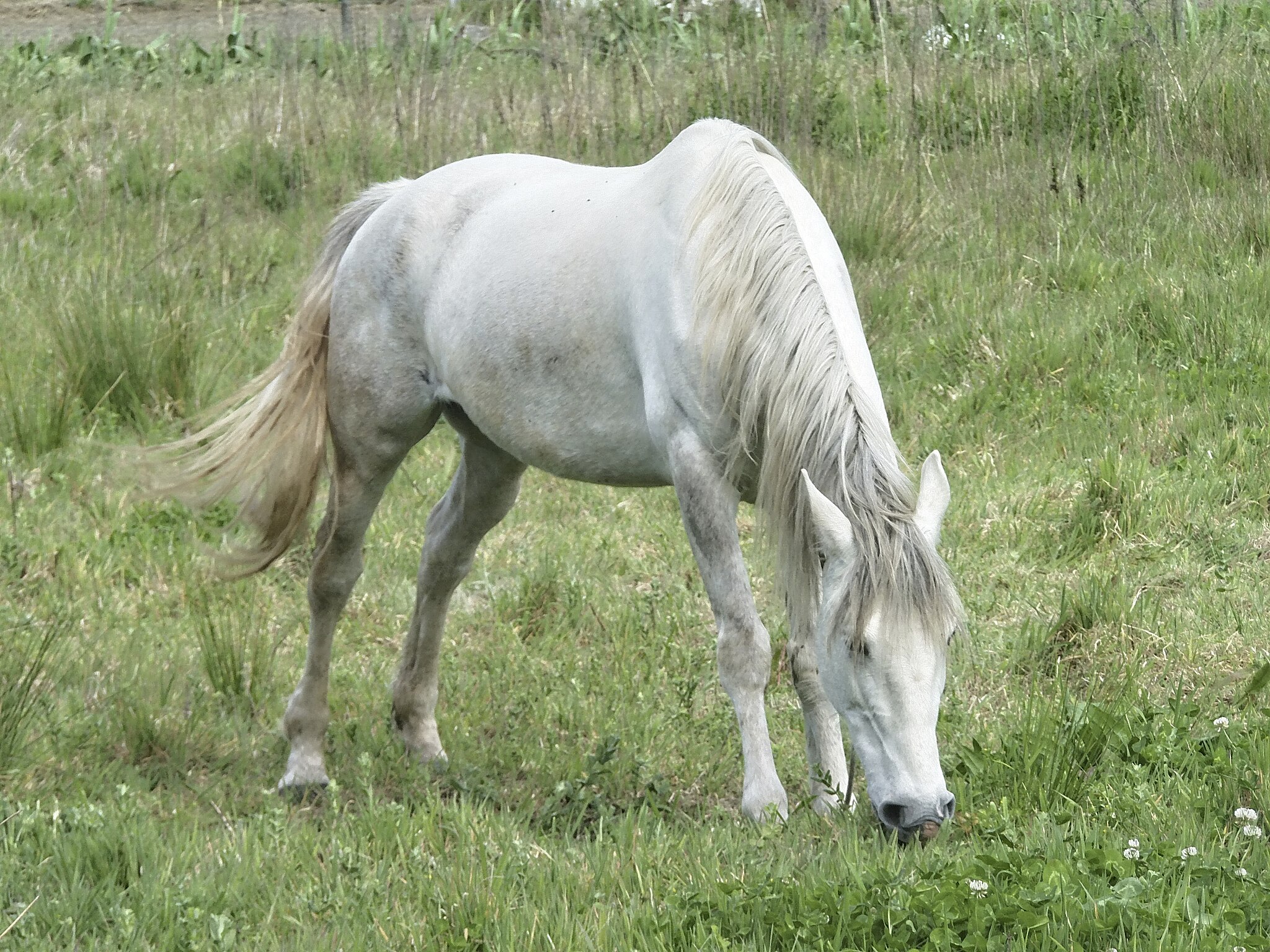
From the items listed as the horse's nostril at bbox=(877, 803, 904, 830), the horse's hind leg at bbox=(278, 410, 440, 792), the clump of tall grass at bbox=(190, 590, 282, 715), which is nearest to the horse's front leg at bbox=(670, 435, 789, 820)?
the horse's nostril at bbox=(877, 803, 904, 830)

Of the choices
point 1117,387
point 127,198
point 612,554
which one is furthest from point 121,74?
point 1117,387

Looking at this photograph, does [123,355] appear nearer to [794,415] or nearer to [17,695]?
[17,695]

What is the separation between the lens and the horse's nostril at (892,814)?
2994 millimetres

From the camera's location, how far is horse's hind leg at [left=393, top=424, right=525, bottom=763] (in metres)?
4.62

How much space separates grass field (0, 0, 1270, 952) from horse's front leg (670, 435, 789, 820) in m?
0.15

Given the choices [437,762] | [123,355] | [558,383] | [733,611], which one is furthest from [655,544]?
[123,355]

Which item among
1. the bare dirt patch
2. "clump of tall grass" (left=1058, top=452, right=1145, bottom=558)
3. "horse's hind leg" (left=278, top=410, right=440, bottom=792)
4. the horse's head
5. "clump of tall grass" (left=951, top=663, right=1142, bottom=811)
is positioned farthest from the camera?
the bare dirt patch

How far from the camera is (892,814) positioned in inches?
119

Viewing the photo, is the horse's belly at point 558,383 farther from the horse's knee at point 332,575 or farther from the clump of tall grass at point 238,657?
the clump of tall grass at point 238,657

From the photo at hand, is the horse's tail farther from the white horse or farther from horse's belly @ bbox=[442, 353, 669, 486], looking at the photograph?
horse's belly @ bbox=[442, 353, 669, 486]

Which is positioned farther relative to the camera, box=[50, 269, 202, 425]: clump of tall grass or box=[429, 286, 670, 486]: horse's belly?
box=[50, 269, 202, 425]: clump of tall grass

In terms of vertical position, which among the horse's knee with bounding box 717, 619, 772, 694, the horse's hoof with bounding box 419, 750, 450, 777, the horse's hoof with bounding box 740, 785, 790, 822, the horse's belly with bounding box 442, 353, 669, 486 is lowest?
the horse's hoof with bounding box 419, 750, 450, 777

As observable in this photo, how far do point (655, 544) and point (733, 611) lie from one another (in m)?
2.21

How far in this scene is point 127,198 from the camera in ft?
26.9
